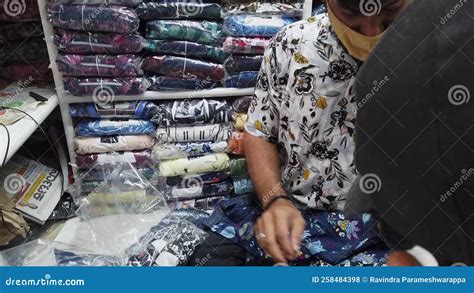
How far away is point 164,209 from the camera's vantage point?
114cm

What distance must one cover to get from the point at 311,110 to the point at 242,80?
0.45 metres

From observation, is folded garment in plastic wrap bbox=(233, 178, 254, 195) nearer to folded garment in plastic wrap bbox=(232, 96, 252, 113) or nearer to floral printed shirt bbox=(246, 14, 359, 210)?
folded garment in plastic wrap bbox=(232, 96, 252, 113)

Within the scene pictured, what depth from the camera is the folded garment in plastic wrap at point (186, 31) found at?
1.01m

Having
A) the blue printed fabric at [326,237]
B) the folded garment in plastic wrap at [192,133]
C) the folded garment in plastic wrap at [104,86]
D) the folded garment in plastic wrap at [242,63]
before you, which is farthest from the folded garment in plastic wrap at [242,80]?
the blue printed fabric at [326,237]

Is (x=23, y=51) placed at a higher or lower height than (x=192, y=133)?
higher

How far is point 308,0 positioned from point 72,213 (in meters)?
0.87

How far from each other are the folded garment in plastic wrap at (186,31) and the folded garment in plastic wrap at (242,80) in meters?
0.11

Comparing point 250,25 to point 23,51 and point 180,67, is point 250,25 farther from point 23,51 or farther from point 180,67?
point 23,51

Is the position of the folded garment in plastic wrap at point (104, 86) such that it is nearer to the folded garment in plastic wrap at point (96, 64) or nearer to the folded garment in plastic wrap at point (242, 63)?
the folded garment in plastic wrap at point (96, 64)

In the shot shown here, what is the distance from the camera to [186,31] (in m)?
1.01

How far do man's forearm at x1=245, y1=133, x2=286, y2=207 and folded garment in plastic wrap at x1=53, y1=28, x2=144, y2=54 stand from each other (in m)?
0.42

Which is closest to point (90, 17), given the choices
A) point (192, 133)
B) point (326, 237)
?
point (192, 133)

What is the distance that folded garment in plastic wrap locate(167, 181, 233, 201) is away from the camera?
1.20 m

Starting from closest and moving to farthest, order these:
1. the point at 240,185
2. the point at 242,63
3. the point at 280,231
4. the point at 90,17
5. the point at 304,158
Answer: the point at 280,231 < the point at 304,158 < the point at 90,17 < the point at 242,63 < the point at 240,185
